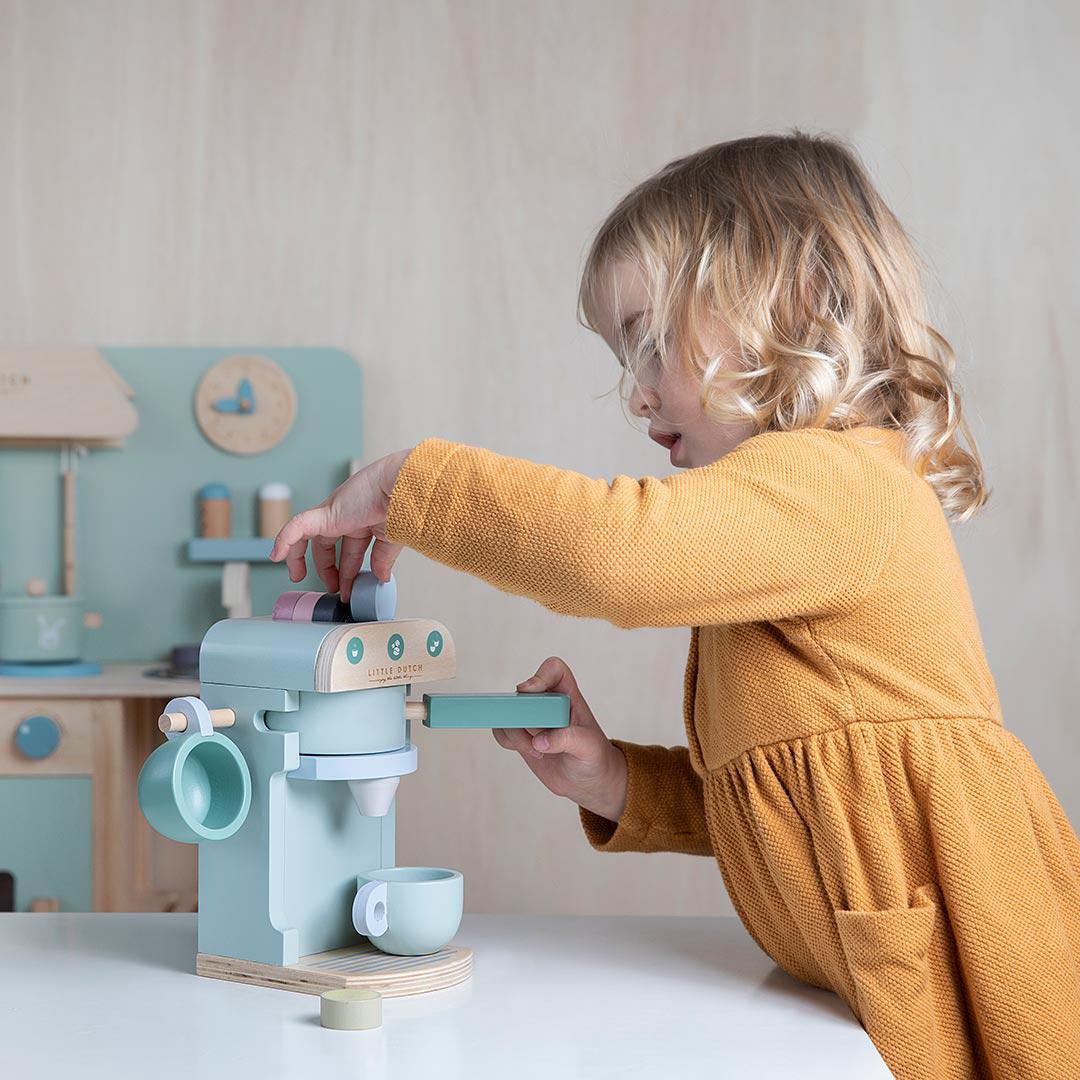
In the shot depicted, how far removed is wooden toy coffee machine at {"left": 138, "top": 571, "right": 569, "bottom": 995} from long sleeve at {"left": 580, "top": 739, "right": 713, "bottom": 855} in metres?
0.17

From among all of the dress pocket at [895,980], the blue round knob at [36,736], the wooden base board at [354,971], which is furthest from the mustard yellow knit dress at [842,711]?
the blue round knob at [36,736]

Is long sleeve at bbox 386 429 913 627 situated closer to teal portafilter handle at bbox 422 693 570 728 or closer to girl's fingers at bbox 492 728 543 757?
teal portafilter handle at bbox 422 693 570 728

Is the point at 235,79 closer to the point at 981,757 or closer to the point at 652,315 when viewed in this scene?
the point at 652,315

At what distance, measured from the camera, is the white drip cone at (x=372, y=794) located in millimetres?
882

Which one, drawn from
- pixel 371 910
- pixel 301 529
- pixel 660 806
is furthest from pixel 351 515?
pixel 660 806

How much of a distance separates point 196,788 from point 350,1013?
0.19 m

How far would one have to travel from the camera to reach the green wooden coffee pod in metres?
0.75

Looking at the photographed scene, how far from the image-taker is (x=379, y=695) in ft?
2.92

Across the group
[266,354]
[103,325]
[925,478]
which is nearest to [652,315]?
[925,478]

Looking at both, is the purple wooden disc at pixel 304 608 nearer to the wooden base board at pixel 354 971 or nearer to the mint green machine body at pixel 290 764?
the mint green machine body at pixel 290 764

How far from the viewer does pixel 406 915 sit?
857mm

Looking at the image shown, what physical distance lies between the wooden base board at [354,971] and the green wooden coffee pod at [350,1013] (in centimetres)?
4

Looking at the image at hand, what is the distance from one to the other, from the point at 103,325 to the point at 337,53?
2.05 feet

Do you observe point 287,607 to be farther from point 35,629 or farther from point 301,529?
point 35,629
